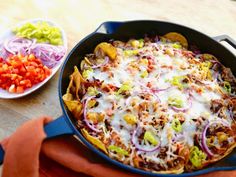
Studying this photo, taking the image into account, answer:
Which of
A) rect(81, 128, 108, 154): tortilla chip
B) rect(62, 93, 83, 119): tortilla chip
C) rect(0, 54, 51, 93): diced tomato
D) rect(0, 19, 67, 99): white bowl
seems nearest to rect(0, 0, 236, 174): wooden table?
rect(0, 19, 67, 99): white bowl

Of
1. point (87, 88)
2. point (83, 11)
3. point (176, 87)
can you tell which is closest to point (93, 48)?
point (87, 88)

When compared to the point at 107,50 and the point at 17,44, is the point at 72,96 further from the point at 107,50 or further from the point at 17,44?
the point at 17,44

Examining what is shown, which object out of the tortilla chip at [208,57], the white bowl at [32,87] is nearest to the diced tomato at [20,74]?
the white bowl at [32,87]

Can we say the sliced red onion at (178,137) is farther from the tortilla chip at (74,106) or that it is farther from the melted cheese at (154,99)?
the tortilla chip at (74,106)

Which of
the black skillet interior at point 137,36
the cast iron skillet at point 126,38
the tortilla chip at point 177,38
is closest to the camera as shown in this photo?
the cast iron skillet at point 126,38

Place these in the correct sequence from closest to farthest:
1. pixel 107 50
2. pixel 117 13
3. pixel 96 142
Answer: pixel 96 142, pixel 107 50, pixel 117 13

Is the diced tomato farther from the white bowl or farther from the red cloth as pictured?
the red cloth

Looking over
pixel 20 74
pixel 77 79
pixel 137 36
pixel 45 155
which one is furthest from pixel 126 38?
pixel 45 155
